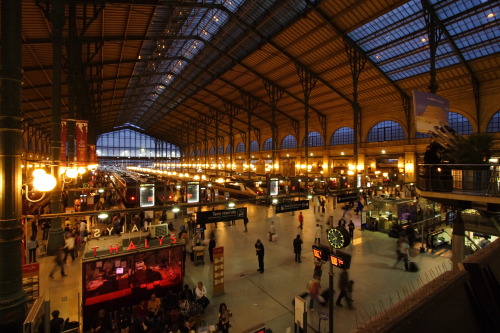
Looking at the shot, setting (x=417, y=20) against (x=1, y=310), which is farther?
(x=417, y=20)

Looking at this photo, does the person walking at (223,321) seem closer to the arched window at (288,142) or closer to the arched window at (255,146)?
the arched window at (288,142)

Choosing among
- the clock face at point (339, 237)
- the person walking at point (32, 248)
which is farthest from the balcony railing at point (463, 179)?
the person walking at point (32, 248)

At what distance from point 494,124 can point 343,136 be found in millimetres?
13724

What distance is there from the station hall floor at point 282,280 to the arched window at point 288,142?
2358cm

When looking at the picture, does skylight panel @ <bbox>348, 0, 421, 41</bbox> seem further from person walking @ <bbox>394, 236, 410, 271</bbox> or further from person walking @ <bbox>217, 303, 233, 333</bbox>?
person walking @ <bbox>217, 303, 233, 333</bbox>

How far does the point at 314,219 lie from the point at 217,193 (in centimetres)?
1047

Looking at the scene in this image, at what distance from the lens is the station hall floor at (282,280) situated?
746 centimetres

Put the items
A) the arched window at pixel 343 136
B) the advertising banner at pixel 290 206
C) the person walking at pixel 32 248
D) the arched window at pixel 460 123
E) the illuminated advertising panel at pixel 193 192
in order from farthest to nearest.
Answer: the arched window at pixel 343 136 < the arched window at pixel 460 123 < the illuminated advertising panel at pixel 193 192 < the advertising banner at pixel 290 206 < the person walking at pixel 32 248

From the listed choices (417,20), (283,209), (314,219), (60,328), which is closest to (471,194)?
(283,209)

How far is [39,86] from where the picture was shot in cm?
1923

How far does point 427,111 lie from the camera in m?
9.35

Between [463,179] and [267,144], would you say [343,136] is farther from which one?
[463,179]

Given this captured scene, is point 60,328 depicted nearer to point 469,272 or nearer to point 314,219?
point 469,272

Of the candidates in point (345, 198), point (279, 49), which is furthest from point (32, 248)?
point (279, 49)
